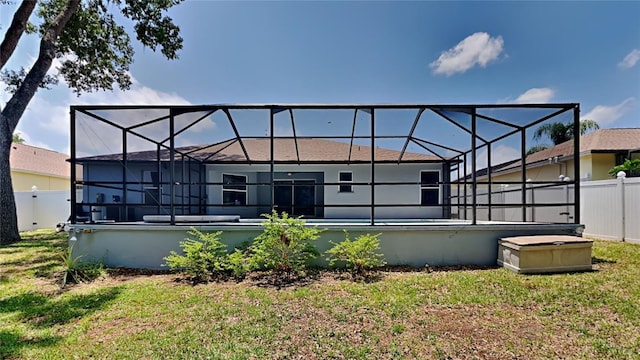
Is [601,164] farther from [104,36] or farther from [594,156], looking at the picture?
[104,36]

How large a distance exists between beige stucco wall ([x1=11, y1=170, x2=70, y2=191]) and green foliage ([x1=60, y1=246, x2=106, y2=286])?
16.4 m

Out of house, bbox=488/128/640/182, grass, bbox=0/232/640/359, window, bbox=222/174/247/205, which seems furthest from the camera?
house, bbox=488/128/640/182

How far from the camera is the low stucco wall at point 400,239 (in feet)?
19.1

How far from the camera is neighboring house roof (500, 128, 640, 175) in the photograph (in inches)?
479

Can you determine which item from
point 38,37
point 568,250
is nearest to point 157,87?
point 38,37

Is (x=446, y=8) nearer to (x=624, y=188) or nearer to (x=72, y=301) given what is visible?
(x=624, y=188)

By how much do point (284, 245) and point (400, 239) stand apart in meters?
2.34

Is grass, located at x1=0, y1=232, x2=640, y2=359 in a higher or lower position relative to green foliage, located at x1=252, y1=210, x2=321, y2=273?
lower

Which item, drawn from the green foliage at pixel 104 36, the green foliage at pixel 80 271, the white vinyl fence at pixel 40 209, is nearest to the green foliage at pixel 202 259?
the green foliage at pixel 80 271

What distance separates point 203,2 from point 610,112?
33.6 m

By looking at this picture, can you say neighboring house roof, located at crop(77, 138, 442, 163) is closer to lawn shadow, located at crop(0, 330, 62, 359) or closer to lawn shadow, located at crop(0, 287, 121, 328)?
lawn shadow, located at crop(0, 287, 121, 328)

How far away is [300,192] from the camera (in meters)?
12.0

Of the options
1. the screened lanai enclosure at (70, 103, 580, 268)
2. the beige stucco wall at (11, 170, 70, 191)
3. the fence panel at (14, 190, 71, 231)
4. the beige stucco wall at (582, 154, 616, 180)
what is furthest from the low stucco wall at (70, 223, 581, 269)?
the beige stucco wall at (11, 170, 70, 191)

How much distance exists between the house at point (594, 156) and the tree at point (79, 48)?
15.3 meters
